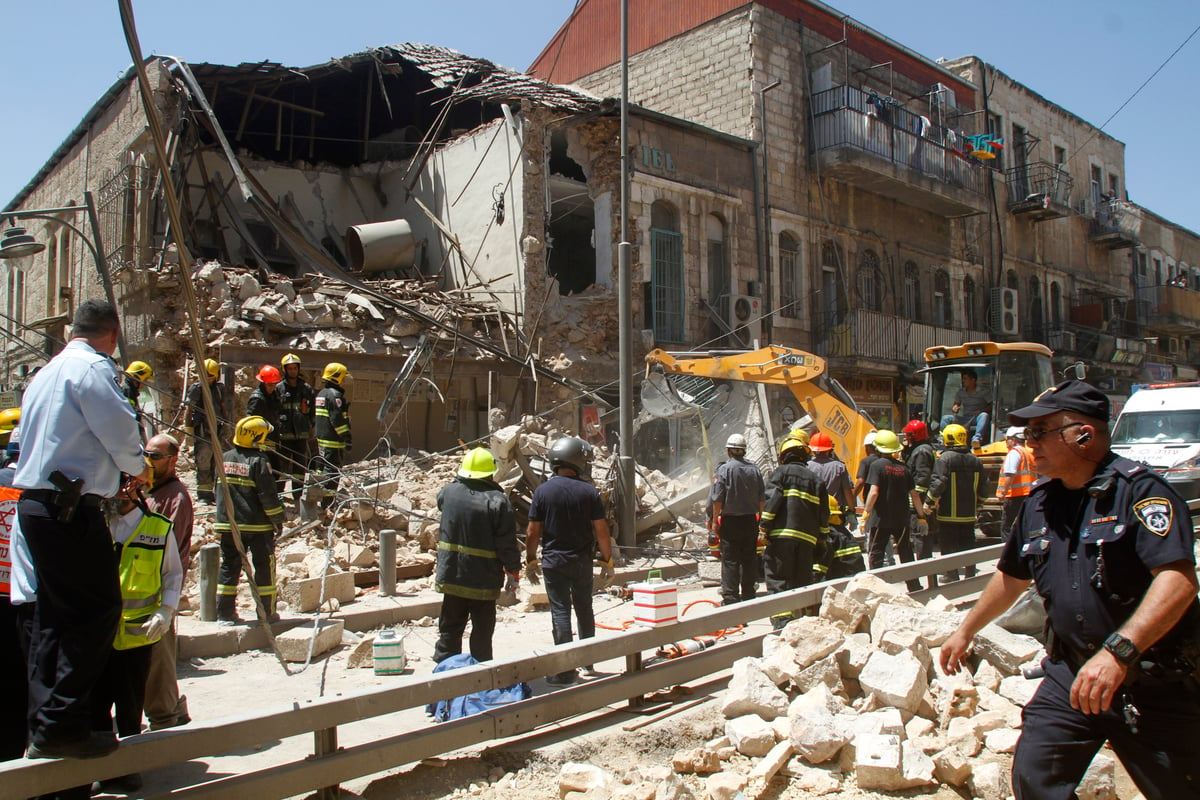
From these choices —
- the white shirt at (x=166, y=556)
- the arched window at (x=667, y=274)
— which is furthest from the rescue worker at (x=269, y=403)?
the arched window at (x=667, y=274)

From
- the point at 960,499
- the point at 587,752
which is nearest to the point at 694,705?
the point at 587,752

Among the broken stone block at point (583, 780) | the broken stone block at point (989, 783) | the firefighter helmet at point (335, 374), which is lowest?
the broken stone block at point (989, 783)

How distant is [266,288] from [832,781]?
1230cm

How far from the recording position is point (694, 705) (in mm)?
5379

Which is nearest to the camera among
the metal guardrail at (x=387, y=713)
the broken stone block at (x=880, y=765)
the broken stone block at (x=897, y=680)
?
the metal guardrail at (x=387, y=713)

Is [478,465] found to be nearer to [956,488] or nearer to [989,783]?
[989,783]

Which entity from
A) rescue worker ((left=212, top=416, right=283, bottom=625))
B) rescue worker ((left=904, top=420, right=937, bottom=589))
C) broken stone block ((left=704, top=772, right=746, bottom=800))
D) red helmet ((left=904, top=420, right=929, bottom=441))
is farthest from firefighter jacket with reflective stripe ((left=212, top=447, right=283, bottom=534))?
red helmet ((left=904, top=420, right=929, bottom=441))

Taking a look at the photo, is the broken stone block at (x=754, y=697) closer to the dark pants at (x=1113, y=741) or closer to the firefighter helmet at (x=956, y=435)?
the dark pants at (x=1113, y=741)

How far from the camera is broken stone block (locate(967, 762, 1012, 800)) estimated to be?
4051 mm

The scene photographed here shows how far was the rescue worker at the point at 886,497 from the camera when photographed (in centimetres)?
872

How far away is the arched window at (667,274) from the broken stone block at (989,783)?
13995 mm

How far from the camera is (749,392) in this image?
43.9 ft

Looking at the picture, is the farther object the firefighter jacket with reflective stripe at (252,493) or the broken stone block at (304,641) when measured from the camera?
the firefighter jacket with reflective stripe at (252,493)

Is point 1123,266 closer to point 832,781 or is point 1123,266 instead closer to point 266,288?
point 266,288
